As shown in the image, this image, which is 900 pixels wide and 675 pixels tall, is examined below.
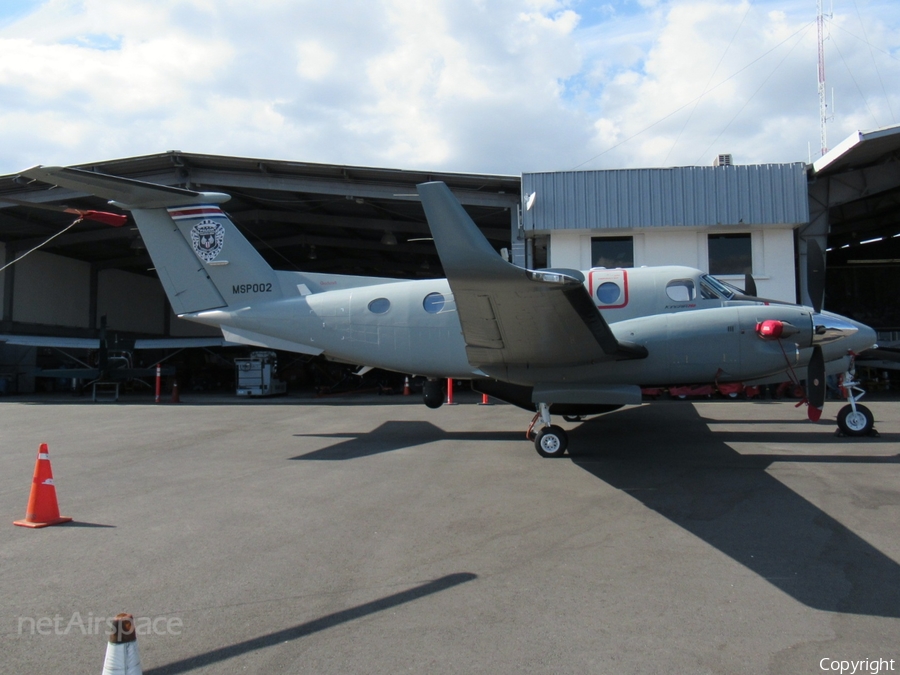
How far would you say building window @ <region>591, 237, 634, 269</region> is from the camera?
61.2 feet

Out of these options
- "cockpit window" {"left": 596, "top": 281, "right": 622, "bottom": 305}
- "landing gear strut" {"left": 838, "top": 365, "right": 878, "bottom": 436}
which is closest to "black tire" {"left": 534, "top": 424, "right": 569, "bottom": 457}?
"cockpit window" {"left": 596, "top": 281, "right": 622, "bottom": 305}

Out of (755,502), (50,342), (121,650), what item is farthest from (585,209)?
(50,342)

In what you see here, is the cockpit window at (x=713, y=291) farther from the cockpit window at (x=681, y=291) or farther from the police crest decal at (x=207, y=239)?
the police crest decal at (x=207, y=239)

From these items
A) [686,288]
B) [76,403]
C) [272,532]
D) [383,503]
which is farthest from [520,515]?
[76,403]

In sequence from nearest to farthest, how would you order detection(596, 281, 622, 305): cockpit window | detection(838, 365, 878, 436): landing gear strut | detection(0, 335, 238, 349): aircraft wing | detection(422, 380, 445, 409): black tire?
detection(596, 281, 622, 305): cockpit window < detection(838, 365, 878, 436): landing gear strut < detection(422, 380, 445, 409): black tire < detection(0, 335, 238, 349): aircraft wing

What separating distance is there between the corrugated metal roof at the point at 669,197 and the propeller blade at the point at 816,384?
10018mm

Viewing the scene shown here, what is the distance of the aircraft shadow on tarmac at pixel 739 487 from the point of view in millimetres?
4297

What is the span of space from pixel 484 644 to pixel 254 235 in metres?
27.8

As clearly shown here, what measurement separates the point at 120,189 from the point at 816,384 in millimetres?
11906

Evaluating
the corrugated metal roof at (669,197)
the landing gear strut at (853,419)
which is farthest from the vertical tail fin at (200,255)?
the landing gear strut at (853,419)

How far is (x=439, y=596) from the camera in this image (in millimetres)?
4133

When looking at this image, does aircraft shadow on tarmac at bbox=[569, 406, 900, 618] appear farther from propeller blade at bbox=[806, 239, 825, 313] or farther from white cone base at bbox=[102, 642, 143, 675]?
white cone base at bbox=[102, 642, 143, 675]

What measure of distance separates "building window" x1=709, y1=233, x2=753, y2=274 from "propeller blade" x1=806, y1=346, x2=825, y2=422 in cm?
996

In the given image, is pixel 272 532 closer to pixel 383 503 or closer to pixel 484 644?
pixel 383 503
